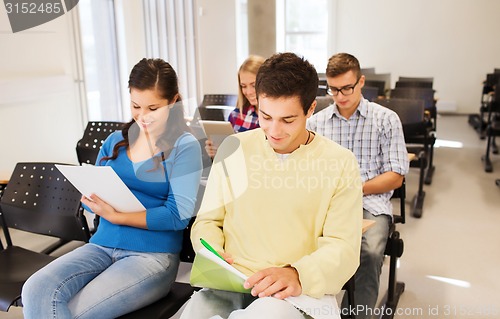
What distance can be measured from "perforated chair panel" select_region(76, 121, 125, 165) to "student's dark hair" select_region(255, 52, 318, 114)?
203 centimetres

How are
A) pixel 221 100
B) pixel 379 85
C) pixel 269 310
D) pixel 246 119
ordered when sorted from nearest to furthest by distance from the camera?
1. pixel 269 310
2. pixel 246 119
3. pixel 221 100
4. pixel 379 85

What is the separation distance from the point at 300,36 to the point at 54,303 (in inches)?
323

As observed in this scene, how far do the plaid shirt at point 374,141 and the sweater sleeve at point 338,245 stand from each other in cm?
85

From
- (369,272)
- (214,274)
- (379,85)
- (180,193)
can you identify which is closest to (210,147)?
(180,193)

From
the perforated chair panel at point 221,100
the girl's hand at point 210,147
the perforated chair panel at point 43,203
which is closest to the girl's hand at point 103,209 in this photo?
the perforated chair panel at point 43,203

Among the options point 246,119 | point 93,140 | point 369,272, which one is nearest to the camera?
point 369,272

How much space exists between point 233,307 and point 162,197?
483 millimetres

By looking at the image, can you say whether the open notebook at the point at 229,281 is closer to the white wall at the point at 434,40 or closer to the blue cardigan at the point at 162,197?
the blue cardigan at the point at 162,197

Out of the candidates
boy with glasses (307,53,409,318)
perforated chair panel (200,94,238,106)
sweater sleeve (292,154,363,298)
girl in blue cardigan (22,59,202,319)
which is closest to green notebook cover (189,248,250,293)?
sweater sleeve (292,154,363,298)

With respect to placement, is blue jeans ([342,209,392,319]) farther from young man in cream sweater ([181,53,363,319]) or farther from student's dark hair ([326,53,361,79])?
student's dark hair ([326,53,361,79])

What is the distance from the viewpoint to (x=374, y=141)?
2.25 meters

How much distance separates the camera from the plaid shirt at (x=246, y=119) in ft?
8.73

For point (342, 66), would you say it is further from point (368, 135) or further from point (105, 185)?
point (105, 185)

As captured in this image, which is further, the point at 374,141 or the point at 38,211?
the point at 374,141
